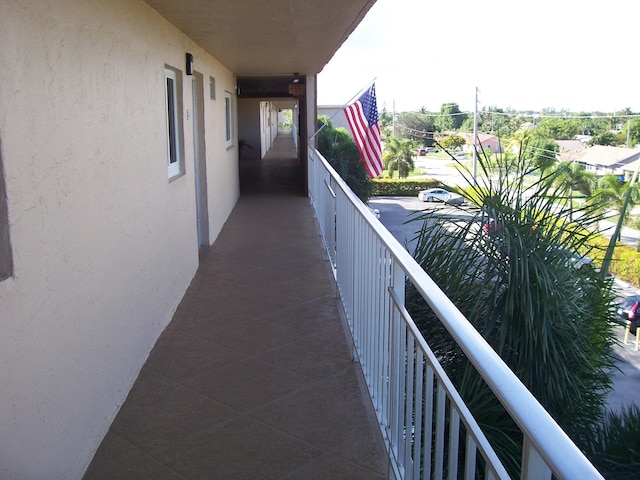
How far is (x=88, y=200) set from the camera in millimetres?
2959

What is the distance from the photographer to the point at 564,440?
3.24ft

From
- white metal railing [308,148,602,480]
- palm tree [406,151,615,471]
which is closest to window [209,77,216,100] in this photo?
white metal railing [308,148,602,480]

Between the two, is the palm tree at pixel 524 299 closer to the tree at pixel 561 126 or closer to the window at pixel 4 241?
the window at pixel 4 241

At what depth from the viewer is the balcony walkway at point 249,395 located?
288 cm

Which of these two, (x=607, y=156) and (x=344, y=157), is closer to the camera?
(x=344, y=157)

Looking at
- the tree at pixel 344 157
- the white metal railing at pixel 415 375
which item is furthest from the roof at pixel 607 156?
the white metal railing at pixel 415 375

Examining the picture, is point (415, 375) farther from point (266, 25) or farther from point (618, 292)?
point (266, 25)

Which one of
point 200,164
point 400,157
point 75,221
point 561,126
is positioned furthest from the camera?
point 561,126

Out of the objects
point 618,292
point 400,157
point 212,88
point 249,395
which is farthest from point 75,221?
point 400,157

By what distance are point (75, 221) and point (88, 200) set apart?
224mm

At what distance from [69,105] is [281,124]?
60486mm

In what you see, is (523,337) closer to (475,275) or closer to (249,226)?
(475,275)

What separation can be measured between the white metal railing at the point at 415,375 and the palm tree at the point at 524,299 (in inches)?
22.7

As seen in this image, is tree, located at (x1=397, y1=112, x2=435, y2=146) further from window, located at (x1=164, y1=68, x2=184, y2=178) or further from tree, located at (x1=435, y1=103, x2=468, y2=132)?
window, located at (x1=164, y1=68, x2=184, y2=178)
